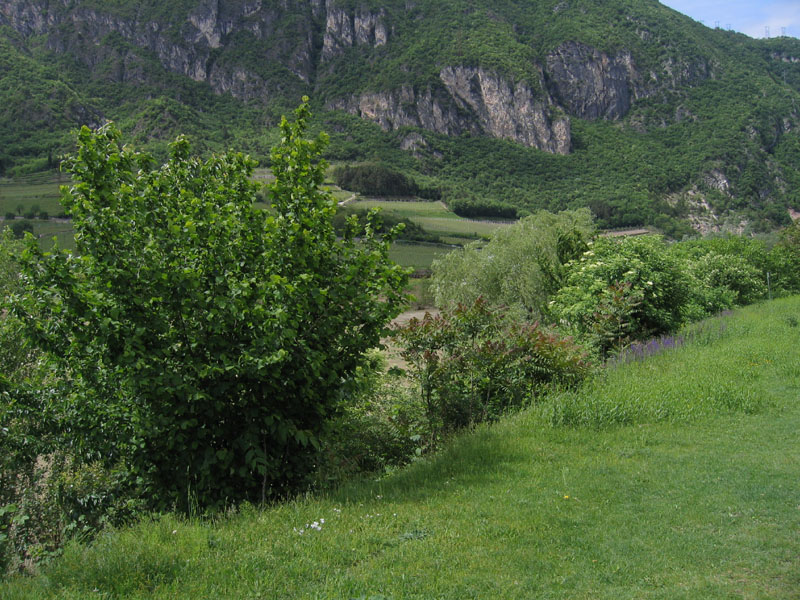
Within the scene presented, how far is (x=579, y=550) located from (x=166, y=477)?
4.54 m

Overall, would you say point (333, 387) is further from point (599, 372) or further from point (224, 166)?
point (599, 372)

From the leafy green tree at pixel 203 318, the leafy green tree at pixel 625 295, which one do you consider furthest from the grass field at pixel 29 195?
the leafy green tree at pixel 203 318

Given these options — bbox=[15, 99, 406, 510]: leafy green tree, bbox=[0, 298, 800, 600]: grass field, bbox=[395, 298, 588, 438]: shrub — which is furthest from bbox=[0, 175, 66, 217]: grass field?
bbox=[0, 298, 800, 600]: grass field

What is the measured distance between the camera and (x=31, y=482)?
757cm

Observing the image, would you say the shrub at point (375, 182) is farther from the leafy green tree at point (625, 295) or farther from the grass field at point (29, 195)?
the leafy green tree at point (625, 295)

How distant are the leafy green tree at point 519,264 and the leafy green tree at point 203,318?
18564mm

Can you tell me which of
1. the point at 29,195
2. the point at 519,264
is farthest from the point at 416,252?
the point at 29,195

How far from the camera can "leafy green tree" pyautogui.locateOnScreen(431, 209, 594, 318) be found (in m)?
25.8

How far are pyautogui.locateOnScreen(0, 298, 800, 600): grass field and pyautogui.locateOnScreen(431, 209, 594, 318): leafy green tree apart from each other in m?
17.5

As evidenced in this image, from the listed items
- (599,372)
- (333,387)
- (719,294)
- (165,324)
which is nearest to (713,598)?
(333,387)

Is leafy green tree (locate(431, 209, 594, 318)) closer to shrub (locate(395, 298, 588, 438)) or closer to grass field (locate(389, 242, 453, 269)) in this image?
shrub (locate(395, 298, 588, 438))

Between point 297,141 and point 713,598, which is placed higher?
point 297,141

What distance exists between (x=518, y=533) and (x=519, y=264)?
2607cm

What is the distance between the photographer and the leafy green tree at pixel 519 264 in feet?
84.6
